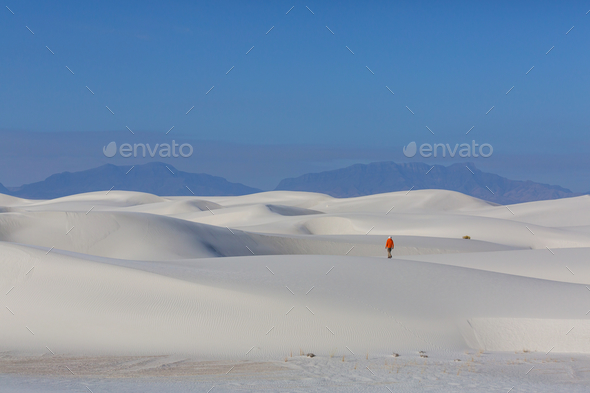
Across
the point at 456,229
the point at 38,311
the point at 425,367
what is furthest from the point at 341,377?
the point at 456,229

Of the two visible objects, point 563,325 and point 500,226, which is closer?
point 563,325

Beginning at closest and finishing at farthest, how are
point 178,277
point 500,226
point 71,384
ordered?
point 71,384
point 178,277
point 500,226

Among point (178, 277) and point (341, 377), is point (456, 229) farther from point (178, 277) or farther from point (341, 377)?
point (341, 377)

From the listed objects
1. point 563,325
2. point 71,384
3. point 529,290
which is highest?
point 529,290

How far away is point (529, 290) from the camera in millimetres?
12742

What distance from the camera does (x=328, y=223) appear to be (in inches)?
1777

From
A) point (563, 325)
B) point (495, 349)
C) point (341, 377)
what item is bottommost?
point (341, 377)

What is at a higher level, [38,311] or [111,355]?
[38,311]

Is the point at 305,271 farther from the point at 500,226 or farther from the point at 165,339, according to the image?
the point at 500,226

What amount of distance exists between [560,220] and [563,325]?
4836 centimetres

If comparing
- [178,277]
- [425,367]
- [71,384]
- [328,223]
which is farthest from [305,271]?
[328,223]

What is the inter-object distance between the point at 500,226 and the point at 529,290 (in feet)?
92.2

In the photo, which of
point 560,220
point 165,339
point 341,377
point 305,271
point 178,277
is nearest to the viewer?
point 341,377

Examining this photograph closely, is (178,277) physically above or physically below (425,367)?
above
